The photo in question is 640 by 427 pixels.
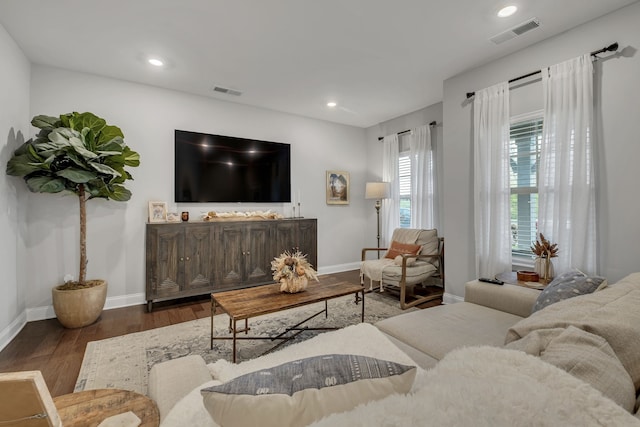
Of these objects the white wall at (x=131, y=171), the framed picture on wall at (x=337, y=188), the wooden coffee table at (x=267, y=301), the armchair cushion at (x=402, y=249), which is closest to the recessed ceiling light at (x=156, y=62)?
the white wall at (x=131, y=171)

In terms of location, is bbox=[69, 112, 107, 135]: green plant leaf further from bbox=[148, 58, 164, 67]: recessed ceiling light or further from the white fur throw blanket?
the white fur throw blanket

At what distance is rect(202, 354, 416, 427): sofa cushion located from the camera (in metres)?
0.65

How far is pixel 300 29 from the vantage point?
266cm

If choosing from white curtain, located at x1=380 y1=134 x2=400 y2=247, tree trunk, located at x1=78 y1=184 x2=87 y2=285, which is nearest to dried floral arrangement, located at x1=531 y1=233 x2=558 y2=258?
white curtain, located at x1=380 y1=134 x2=400 y2=247

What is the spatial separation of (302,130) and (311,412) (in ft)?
16.2

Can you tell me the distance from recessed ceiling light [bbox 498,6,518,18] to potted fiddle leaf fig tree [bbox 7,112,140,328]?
12.6ft

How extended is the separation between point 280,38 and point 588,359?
308cm

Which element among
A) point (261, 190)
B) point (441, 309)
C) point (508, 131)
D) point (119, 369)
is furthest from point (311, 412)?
point (261, 190)

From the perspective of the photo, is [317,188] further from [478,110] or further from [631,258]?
[631,258]

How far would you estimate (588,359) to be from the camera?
795 mm

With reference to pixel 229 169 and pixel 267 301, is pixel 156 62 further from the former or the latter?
pixel 267 301

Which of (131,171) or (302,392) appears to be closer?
(302,392)

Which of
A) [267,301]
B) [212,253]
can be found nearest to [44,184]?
[212,253]

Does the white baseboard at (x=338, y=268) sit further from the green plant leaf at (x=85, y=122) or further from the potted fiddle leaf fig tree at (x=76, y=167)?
the green plant leaf at (x=85, y=122)
